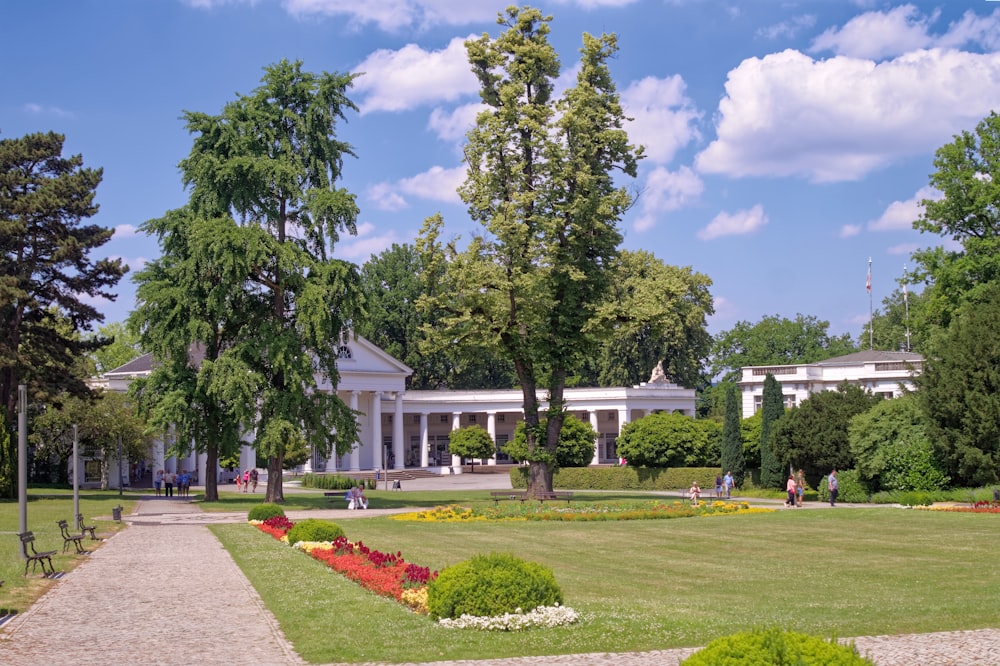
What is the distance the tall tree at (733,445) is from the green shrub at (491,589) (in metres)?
44.7

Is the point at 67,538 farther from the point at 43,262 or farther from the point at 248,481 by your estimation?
the point at 248,481

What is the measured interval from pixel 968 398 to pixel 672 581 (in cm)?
2285

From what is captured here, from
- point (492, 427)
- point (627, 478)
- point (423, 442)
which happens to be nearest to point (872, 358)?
point (627, 478)

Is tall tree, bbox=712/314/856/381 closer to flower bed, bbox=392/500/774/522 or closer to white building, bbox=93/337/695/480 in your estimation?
white building, bbox=93/337/695/480

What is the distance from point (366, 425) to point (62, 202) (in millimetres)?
42039

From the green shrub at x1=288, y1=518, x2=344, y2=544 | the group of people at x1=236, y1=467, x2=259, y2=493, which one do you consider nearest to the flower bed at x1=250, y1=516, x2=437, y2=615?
the green shrub at x1=288, y1=518, x2=344, y2=544

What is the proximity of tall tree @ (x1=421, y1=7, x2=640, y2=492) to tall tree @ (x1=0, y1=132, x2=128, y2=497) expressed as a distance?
18.4 metres

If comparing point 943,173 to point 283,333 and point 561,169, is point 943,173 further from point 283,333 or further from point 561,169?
point 283,333

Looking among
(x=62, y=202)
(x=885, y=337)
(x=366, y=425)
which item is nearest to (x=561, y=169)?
(x=62, y=202)

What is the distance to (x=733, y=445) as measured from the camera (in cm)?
5603

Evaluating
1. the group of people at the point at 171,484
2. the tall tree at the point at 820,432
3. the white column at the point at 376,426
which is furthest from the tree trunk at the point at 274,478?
the white column at the point at 376,426

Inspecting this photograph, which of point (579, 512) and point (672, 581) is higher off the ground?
point (672, 581)

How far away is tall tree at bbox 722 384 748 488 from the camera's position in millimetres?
55969

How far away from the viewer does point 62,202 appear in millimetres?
48906
